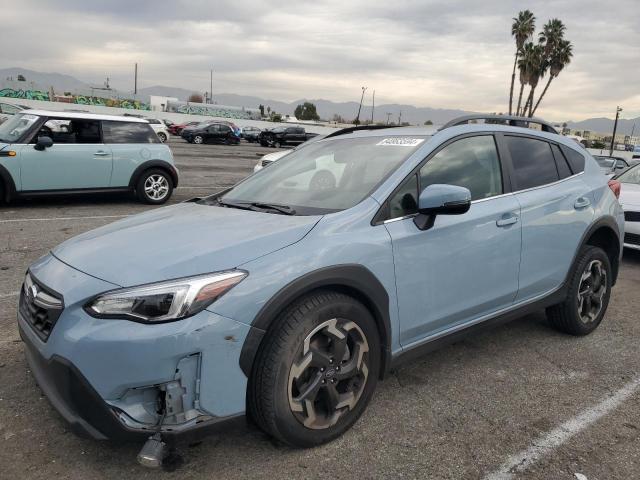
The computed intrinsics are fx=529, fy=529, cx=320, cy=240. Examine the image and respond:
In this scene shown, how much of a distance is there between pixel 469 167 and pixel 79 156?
746cm

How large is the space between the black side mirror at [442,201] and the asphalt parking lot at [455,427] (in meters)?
1.11

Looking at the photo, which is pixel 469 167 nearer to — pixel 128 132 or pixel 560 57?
pixel 128 132

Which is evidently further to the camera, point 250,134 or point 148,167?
point 250,134

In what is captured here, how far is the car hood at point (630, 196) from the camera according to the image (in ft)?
22.5

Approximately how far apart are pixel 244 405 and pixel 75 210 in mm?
7811

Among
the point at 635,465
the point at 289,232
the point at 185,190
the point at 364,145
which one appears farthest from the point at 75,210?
the point at 635,465

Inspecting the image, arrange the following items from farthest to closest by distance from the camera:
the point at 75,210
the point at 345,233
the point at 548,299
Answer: the point at 75,210 < the point at 548,299 < the point at 345,233

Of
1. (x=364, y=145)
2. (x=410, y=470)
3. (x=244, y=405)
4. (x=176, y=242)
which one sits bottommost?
(x=410, y=470)

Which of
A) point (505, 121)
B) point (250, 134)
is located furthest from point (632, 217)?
point (250, 134)

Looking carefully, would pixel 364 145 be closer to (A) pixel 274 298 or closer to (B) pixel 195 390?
(A) pixel 274 298

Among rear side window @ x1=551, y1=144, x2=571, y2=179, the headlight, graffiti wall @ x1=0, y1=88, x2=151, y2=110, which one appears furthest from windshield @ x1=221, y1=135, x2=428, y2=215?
graffiti wall @ x1=0, y1=88, x2=151, y2=110

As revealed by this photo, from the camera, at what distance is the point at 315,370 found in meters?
2.53

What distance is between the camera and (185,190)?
12.4 meters

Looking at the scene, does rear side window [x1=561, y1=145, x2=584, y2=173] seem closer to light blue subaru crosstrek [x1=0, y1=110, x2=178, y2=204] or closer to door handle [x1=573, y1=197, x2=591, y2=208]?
door handle [x1=573, y1=197, x2=591, y2=208]
